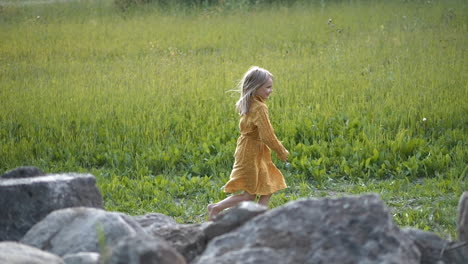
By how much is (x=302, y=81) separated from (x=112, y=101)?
2591 mm

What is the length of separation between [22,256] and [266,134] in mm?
2845

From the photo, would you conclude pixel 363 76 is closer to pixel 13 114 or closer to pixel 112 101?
pixel 112 101

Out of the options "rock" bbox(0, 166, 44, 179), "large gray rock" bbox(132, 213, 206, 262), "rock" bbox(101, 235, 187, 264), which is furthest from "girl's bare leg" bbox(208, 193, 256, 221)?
"rock" bbox(101, 235, 187, 264)

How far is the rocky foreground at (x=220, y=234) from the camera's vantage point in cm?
291

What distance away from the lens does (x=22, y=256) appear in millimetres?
2973

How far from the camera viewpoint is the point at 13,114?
9.51 meters

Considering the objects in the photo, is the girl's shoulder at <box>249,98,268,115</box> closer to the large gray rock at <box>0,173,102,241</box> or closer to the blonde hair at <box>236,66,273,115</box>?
the blonde hair at <box>236,66,273,115</box>

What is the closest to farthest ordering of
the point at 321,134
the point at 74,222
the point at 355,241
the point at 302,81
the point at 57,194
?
the point at 355,241
the point at 74,222
the point at 57,194
the point at 321,134
the point at 302,81

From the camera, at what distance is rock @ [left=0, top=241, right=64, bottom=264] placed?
2.91 m

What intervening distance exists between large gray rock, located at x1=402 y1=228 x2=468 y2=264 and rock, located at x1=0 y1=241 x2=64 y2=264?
1.55 m

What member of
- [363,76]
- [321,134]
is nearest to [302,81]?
[363,76]

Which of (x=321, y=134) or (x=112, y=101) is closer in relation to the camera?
(x=321, y=134)

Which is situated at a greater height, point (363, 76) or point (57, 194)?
point (57, 194)

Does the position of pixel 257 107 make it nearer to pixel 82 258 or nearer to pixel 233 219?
pixel 233 219
